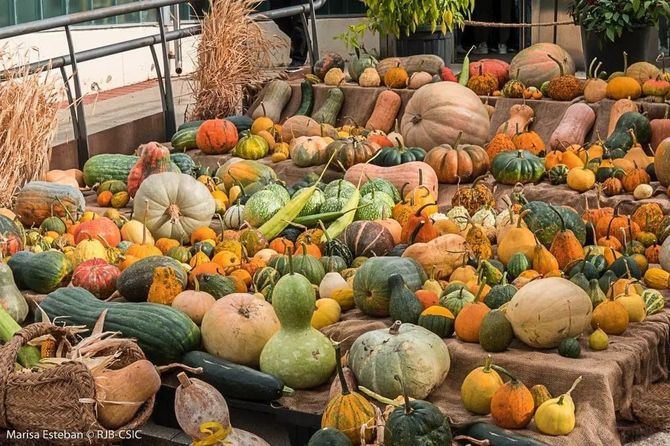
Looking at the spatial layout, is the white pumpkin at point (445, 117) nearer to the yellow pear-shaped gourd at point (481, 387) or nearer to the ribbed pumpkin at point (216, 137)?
the ribbed pumpkin at point (216, 137)

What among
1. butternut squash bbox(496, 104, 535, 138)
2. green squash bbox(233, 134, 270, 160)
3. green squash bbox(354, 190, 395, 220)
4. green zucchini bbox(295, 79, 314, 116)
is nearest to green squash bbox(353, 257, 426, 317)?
green squash bbox(354, 190, 395, 220)

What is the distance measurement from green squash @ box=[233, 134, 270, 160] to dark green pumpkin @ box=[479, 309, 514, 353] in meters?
3.73

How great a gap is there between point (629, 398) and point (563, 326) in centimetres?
39

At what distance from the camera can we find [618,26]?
8648 mm

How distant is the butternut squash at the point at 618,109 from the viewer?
765 cm

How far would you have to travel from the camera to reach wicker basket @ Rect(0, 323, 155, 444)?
4.33 m

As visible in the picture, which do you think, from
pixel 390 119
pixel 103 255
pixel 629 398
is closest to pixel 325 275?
pixel 103 255

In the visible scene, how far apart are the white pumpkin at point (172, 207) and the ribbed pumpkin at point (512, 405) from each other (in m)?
2.78

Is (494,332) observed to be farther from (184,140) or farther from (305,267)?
(184,140)

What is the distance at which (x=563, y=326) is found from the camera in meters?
4.66

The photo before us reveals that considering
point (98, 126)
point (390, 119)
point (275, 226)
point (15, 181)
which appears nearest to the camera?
point (275, 226)

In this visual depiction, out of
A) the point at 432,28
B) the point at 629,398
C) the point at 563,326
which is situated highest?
the point at 432,28

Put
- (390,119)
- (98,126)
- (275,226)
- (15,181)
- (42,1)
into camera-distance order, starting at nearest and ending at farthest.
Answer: (275,226) < (15,181) < (390,119) < (98,126) < (42,1)

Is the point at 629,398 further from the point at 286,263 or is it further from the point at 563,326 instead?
the point at 286,263
